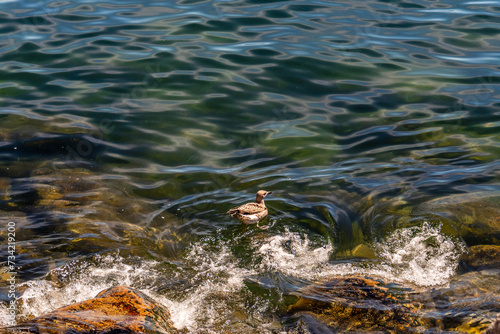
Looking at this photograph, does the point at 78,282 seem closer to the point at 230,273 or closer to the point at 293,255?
the point at 230,273

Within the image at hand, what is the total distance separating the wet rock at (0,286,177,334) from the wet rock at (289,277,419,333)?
70.8 inches

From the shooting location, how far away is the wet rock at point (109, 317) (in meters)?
5.13

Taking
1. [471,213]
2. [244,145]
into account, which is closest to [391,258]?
[471,213]

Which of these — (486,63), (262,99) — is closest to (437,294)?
(262,99)

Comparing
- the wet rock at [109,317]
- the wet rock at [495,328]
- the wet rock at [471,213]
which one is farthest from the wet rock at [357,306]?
the wet rock at [471,213]

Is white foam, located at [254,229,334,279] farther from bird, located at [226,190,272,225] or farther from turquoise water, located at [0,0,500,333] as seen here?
bird, located at [226,190,272,225]

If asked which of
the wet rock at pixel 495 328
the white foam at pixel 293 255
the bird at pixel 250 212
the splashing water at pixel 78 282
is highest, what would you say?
the wet rock at pixel 495 328

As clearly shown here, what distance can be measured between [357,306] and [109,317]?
297cm

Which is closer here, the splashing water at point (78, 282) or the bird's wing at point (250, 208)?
the splashing water at point (78, 282)

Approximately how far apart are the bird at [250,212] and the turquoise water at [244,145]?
26 centimetres

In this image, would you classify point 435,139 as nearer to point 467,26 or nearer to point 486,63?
point 486,63

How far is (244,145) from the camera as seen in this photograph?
37.1ft

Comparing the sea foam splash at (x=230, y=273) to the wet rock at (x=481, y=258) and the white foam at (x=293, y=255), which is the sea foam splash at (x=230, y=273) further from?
the wet rock at (x=481, y=258)

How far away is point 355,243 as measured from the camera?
26.6ft
